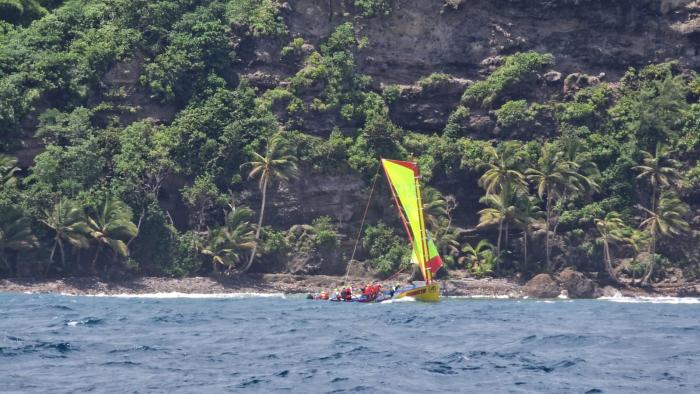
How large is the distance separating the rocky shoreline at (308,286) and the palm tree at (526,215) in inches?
134

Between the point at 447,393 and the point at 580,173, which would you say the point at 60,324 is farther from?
the point at 580,173

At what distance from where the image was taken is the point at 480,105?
287 ft

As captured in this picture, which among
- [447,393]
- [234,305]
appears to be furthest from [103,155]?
[447,393]

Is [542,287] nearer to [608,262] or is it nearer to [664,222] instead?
[608,262]

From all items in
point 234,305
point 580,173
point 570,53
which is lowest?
point 234,305

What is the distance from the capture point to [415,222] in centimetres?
6712

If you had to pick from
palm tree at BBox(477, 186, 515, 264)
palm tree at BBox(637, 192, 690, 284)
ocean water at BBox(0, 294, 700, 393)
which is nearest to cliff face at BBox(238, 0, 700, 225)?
palm tree at BBox(477, 186, 515, 264)

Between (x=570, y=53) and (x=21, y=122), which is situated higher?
(x=570, y=53)

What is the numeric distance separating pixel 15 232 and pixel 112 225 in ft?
19.1

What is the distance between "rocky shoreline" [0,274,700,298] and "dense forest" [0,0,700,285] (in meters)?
1.17

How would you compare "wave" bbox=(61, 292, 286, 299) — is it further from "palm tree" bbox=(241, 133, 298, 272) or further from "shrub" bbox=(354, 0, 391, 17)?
"shrub" bbox=(354, 0, 391, 17)

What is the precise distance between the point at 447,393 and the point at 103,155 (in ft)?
173

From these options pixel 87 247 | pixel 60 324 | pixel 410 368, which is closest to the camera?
pixel 410 368

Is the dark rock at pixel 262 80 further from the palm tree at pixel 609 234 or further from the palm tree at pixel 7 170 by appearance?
the palm tree at pixel 609 234
